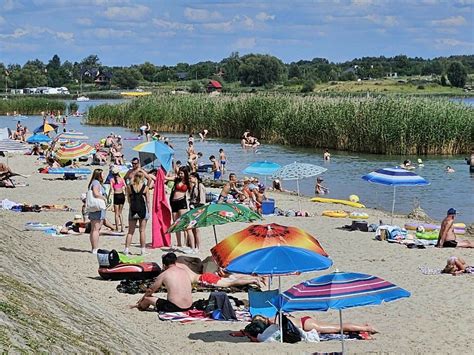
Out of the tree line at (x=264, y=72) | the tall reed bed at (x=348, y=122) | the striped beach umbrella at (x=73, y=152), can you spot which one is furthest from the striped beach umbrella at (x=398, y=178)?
the tree line at (x=264, y=72)

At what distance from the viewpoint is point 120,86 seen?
7077 inches

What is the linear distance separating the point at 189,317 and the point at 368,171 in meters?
22.8

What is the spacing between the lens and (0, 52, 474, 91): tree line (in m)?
141

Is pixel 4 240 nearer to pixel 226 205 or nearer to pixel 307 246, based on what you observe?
pixel 226 205

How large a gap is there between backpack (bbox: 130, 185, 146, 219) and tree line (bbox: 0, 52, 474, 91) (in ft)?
315

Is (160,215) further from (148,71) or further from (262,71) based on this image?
(148,71)

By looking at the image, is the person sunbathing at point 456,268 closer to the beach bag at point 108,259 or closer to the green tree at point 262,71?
the beach bag at point 108,259

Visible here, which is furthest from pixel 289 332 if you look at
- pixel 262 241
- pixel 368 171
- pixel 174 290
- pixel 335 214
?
pixel 368 171

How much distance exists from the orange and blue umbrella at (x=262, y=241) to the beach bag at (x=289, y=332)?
0.95 m

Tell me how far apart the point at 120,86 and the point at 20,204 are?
162272 mm

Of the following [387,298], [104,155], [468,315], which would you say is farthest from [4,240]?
[104,155]

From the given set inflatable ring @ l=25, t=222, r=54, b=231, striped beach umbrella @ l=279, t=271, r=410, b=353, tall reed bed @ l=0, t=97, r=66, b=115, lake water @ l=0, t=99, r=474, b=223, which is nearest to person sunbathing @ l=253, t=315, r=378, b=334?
striped beach umbrella @ l=279, t=271, r=410, b=353

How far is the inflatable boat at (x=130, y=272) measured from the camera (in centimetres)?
1261

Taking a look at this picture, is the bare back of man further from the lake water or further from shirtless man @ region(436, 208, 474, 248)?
the lake water
